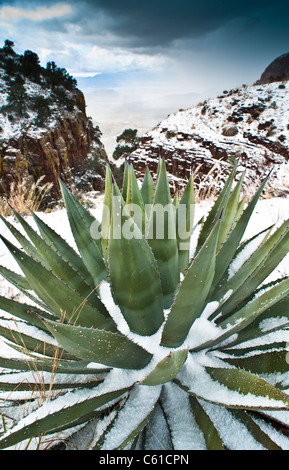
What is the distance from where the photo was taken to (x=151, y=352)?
99cm

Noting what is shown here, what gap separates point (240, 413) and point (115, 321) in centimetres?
54

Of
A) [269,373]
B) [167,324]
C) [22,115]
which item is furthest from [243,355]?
[22,115]

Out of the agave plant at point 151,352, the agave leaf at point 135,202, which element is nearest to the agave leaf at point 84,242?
the agave plant at point 151,352

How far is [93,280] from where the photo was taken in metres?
1.23

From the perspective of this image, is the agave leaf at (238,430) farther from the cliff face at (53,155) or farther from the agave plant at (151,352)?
the cliff face at (53,155)

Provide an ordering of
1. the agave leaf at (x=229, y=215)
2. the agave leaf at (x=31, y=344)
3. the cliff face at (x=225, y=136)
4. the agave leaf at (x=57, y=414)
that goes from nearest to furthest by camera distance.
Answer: the agave leaf at (x=57, y=414), the agave leaf at (x=31, y=344), the agave leaf at (x=229, y=215), the cliff face at (x=225, y=136)

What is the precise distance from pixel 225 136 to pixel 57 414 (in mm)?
14254

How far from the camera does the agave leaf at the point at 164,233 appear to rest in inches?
38.8

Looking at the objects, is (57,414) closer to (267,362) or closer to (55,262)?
(55,262)

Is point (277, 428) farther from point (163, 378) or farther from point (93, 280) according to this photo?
point (93, 280)

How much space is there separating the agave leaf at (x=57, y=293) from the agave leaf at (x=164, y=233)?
0.97ft

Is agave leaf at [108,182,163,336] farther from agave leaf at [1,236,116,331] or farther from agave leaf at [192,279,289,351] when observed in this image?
agave leaf at [192,279,289,351]

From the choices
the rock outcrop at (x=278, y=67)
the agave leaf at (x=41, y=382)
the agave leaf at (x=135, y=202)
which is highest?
the rock outcrop at (x=278, y=67)

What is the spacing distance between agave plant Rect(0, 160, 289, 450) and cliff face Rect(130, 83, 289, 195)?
7698 mm
